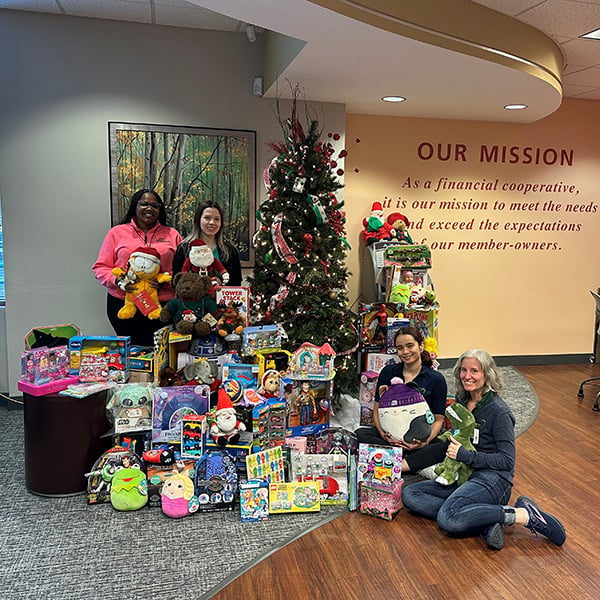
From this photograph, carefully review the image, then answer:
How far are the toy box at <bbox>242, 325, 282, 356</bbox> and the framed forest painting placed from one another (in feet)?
4.96

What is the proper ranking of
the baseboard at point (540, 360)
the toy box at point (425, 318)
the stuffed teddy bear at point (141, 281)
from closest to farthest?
the stuffed teddy bear at point (141, 281), the toy box at point (425, 318), the baseboard at point (540, 360)

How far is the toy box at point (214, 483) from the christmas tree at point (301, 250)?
4.23 feet

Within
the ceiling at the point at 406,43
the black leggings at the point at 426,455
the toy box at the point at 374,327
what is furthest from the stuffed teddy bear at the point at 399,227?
the black leggings at the point at 426,455

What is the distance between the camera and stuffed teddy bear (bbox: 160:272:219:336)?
3.54 metres

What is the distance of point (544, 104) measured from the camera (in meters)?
5.05

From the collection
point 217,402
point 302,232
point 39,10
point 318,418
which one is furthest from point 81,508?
point 39,10

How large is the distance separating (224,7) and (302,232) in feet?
5.48

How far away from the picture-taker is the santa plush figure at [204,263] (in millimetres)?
3688

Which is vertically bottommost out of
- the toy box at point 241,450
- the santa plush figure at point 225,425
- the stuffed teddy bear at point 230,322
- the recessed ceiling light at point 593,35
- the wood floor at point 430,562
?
the wood floor at point 430,562

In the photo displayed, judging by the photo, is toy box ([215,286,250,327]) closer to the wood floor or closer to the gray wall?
the wood floor

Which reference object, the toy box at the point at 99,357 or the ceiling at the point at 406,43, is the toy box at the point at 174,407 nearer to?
the toy box at the point at 99,357

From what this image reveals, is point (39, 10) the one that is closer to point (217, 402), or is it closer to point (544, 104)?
point (217, 402)

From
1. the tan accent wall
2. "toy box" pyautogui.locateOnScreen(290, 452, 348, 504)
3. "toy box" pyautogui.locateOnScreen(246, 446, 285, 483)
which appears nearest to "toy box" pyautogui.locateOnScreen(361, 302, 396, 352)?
the tan accent wall

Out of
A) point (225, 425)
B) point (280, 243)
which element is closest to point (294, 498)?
point (225, 425)
